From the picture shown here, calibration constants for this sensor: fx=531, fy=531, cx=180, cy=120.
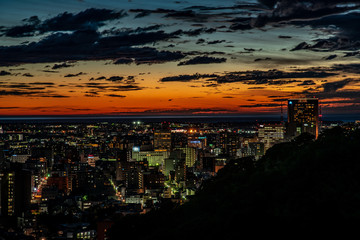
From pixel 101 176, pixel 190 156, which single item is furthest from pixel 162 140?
pixel 101 176

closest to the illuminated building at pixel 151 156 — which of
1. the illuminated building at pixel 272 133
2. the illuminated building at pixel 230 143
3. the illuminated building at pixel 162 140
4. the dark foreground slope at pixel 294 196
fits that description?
the illuminated building at pixel 162 140

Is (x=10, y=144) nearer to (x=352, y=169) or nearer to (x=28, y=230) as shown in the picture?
(x=28, y=230)

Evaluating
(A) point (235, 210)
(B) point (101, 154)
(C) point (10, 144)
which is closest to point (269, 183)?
(A) point (235, 210)

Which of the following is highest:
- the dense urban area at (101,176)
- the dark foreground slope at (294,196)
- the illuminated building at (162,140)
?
the dark foreground slope at (294,196)

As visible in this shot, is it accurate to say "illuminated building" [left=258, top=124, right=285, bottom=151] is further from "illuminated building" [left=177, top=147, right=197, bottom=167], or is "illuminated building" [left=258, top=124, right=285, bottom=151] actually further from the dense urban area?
"illuminated building" [left=177, top=147, right=197, bottom=167]

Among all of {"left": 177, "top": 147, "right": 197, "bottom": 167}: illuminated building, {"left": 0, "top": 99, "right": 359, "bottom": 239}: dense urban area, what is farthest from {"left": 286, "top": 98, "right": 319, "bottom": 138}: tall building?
{"left": 177, "top": 147, "right": 197, "bottom": 167}: illuminated building

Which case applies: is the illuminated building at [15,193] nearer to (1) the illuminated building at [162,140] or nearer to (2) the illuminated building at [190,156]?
(2) the illuminated building at [190,156]

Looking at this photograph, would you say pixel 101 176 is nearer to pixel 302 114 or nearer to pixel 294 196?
pixel 302 114
